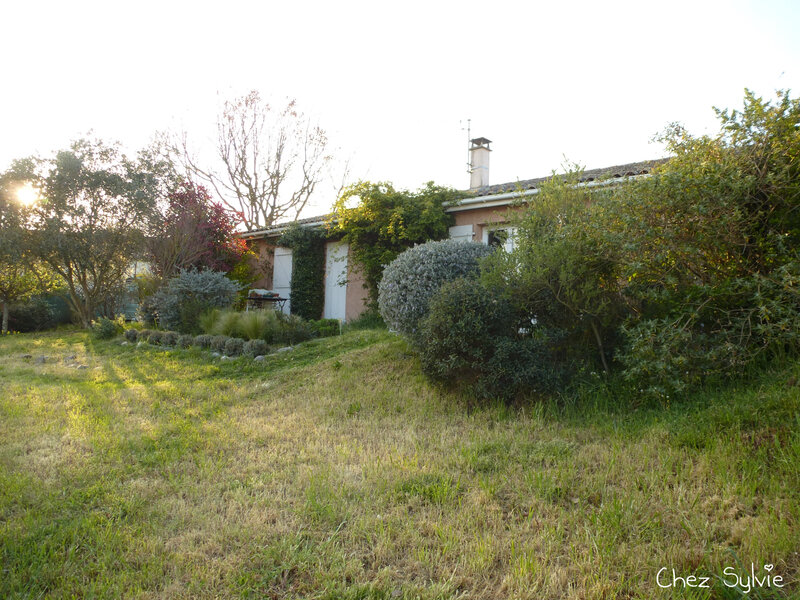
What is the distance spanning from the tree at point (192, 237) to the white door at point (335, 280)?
298 cm

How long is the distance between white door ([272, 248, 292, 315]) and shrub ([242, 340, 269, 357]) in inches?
243

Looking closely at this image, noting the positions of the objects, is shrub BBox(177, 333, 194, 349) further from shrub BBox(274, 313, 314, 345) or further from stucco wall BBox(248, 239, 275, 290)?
stucco wall BBox(248, 239, 275, 290)

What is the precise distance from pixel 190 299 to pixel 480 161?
7.40 meters

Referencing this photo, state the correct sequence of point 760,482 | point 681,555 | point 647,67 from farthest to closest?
point 647,67, point 760,482, point 681,555

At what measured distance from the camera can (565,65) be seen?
7.62 metres

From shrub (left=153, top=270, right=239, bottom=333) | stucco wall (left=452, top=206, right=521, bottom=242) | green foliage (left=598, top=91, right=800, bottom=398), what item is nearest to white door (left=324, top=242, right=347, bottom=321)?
shrub (left=153, top=270, right=239, bottom=333)

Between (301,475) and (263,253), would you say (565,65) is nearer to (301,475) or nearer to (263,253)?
(301,475)

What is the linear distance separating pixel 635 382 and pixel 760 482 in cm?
173

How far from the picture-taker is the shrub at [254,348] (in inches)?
329

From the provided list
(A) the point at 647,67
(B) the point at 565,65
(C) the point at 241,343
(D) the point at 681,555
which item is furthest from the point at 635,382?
(C) the point at 241,343

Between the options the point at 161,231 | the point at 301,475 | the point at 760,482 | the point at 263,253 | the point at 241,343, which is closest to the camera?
the point at 760,482

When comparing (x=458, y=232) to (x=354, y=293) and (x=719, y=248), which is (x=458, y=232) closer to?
(x=354, y=293)

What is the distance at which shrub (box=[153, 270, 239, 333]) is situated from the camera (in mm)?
11133

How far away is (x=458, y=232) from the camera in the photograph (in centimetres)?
1077
